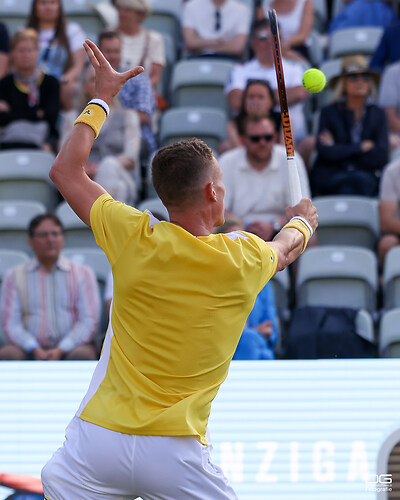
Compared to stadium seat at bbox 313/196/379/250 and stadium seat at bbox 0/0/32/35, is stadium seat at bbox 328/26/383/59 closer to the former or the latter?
stadium seat at bbox 313/196/379/250

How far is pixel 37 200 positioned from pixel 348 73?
2681 millimetres

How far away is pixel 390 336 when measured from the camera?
5406 millimetres

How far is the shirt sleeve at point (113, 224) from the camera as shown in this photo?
105 inches

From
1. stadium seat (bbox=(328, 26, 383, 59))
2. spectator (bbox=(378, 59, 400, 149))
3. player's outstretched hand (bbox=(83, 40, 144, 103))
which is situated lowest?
player's outstretched hand (bbox=(83, 40, 144, 103))

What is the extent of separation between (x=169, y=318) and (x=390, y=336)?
3.07 metres

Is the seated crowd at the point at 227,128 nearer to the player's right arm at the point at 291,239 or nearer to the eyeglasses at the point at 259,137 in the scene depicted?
the eyeglasses at the point at 259,137

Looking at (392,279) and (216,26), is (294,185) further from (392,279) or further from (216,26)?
(216,26)

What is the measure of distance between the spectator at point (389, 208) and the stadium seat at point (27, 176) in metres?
2.62

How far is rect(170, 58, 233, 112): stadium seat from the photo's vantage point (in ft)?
26.6

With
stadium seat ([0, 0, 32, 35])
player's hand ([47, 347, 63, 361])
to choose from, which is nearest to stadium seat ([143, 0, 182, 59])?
stadium seat ([0, 0, 32, 35])

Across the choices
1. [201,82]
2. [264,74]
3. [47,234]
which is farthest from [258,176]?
[201,82]

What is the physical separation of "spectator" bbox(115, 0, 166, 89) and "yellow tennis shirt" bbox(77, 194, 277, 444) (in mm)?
5427

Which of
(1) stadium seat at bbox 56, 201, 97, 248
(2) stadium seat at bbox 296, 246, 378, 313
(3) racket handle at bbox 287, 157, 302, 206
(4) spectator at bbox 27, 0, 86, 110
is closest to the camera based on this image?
(3) racket handle at bbox 287, 157, 302, 206

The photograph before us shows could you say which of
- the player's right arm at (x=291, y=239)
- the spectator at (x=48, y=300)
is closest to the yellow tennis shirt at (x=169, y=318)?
the player's right arm at (x=291, y=239)
